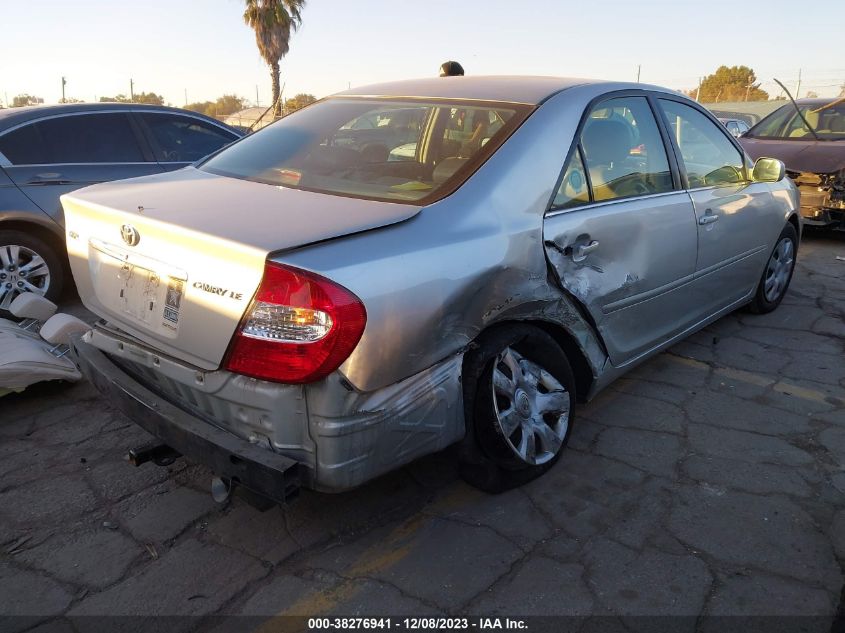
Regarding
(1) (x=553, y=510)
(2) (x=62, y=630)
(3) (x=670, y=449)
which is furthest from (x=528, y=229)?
(2) (x=62, y=630)

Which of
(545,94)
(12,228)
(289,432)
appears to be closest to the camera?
(289,432)

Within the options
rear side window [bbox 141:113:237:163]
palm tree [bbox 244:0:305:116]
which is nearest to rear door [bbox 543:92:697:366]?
rear side window [bbox 141:113:237:163]

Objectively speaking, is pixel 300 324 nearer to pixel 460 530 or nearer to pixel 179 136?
pixel 460 530

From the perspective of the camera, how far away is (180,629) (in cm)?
201

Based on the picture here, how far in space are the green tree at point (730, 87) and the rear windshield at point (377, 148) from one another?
30.9m

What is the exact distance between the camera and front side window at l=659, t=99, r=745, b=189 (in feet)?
11.8

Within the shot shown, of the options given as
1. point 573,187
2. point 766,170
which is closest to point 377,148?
point 573,187

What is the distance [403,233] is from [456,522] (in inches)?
44.9

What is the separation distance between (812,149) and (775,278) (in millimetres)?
3716

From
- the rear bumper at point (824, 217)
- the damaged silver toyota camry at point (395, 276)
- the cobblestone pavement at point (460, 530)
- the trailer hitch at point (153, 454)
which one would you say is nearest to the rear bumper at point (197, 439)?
the damaged silver toyota camry at point (395, 276)

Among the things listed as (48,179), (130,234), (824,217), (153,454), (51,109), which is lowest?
(153,454)

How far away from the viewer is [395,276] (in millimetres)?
1983

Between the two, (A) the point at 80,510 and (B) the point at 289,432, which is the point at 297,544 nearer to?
(B) the point at 289,432

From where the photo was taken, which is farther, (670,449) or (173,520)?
(670,449)
